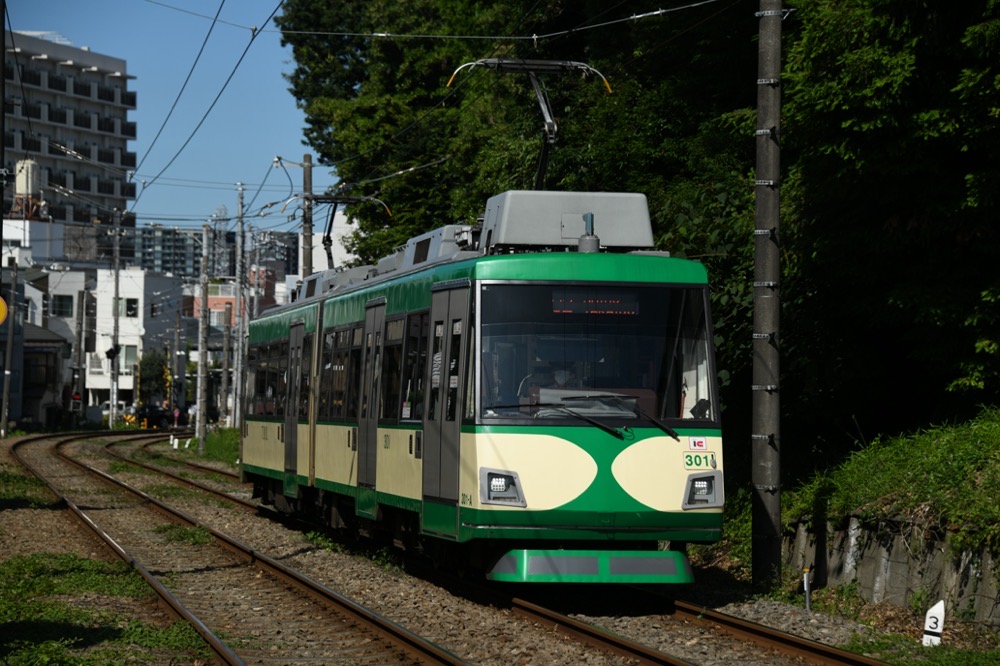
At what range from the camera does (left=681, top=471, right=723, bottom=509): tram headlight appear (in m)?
12.8

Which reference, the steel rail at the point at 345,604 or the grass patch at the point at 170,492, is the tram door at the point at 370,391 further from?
the grass patch at the point at 170,492

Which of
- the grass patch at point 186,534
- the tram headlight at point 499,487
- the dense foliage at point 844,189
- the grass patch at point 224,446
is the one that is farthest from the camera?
the grass patch at point 224,446

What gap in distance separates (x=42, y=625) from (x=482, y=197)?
89.9ft

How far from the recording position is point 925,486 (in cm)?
1309

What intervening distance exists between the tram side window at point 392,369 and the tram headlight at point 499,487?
9.67 ft

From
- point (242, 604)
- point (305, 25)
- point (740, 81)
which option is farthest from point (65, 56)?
point (242, 604)

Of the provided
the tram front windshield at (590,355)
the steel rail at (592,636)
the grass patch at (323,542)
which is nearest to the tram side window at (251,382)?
the grass patch at (323,542)

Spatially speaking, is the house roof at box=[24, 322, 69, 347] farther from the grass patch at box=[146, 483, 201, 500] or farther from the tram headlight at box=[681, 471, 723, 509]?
the tram headlight at box=[681, 471, 723, 509]

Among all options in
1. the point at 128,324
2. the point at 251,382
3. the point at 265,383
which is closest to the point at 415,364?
the point at 265,383

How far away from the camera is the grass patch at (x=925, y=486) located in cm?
1202

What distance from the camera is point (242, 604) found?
45.5 ft

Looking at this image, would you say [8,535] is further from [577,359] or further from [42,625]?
[577,359]

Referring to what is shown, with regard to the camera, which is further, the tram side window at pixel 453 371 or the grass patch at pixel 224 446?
the grass patch at pixel 224 446

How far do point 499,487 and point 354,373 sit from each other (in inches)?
212
